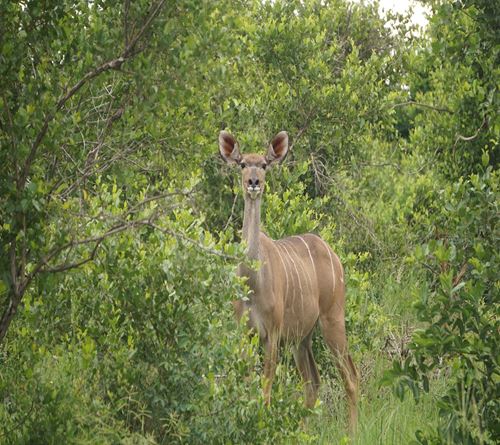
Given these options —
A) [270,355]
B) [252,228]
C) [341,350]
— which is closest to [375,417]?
[270,355]

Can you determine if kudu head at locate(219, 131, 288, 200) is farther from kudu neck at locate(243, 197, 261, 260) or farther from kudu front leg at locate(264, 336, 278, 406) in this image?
kudu front leg at locate(264, 336, 278, 406)

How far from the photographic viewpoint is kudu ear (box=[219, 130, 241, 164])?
26.3 feet

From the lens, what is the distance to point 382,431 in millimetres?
6227

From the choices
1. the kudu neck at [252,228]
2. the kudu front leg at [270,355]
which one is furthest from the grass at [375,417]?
the kudu neck at [252,228]

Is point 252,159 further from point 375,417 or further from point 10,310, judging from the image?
point 10,310

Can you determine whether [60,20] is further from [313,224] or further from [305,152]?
[305,152]

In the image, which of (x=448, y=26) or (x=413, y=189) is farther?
(x=413, y=189)

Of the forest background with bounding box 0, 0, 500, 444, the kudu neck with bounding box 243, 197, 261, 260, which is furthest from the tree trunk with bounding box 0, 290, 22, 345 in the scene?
the kudu neck with bounding box 243, 197, 261, 260

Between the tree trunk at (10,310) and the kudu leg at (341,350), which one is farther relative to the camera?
the kudu leg at (341,350)

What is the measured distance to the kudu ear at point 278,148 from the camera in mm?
8164

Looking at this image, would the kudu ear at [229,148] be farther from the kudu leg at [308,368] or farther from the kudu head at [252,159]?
the kudu leg at [308,368]

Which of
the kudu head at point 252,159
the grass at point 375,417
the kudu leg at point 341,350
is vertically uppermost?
the kudu head at point 252,159

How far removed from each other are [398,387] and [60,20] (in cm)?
195

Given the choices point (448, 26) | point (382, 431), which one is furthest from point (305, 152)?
point (382, 431)
